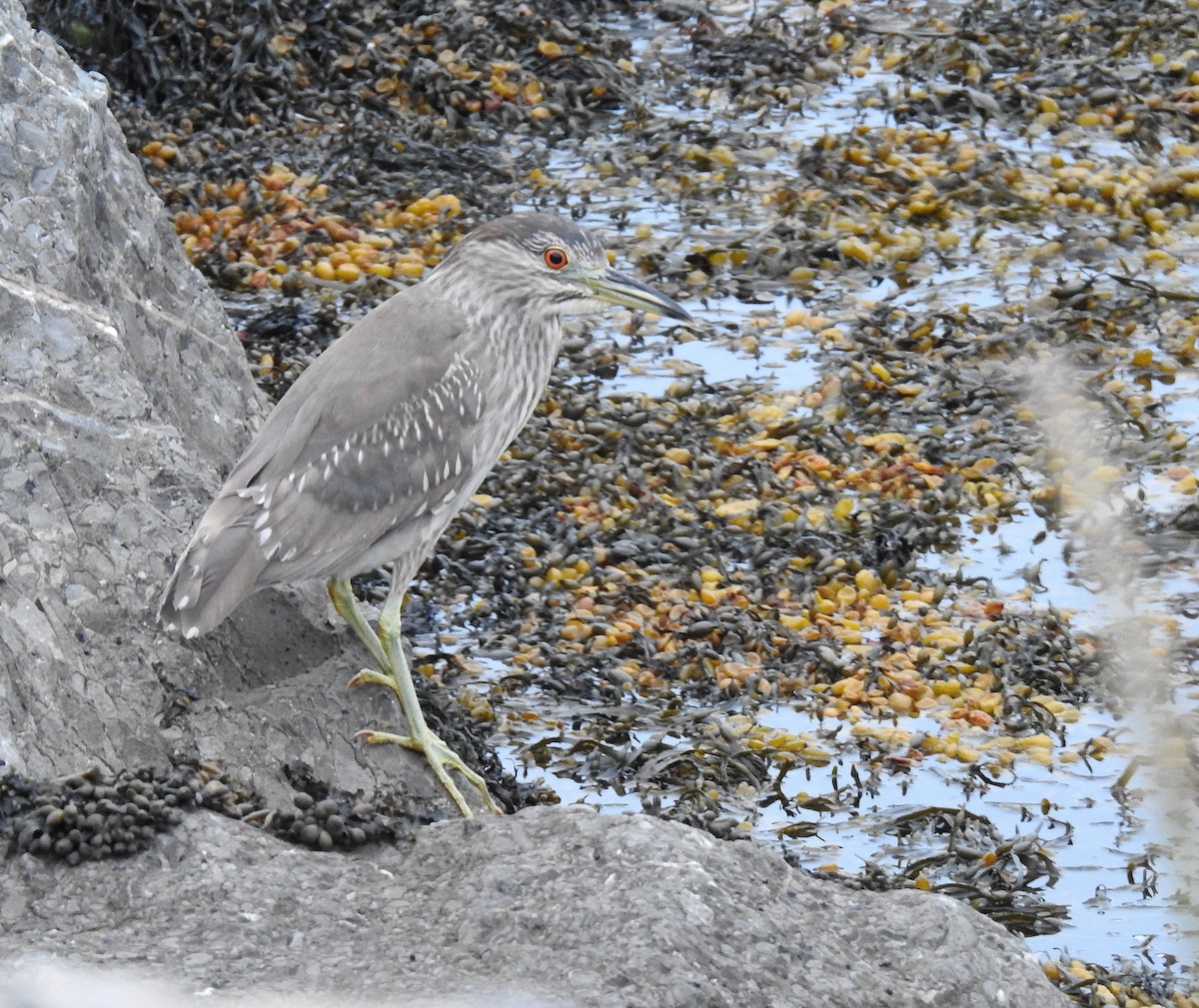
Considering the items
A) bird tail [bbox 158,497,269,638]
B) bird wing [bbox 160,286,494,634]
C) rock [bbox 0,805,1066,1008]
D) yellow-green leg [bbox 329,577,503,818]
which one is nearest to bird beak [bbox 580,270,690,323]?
bird wing [bbox 160,286,494,634]

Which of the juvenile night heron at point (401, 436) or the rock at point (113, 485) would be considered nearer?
the rock at point (113, 485)

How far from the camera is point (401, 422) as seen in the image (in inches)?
187

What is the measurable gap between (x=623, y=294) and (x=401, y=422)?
82 cm

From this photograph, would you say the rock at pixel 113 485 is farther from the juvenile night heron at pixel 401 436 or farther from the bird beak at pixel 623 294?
the bird beak at pixel 623 294

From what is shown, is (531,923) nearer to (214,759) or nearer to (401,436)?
(214,759)

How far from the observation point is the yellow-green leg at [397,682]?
4.54 meters

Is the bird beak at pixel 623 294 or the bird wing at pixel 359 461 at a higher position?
the bird beak at pixel 623 294

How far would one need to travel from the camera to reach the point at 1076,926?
188 inches

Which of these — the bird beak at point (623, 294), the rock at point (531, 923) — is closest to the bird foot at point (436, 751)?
the rock at point (531, 923)

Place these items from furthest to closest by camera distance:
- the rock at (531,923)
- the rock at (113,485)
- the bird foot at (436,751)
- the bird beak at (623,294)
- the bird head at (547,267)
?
the bird beak at (623,294) → the bird head at (547,267) → the bird foot at (436,751) → the rock at (113,485) → the rock at (531,923)

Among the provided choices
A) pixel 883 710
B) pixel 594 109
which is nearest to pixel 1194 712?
pixel 883 710

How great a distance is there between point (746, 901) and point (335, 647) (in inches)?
68.9

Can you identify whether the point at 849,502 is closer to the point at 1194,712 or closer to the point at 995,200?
the point at 1194,712

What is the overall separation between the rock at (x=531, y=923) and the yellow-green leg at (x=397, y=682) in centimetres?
80
